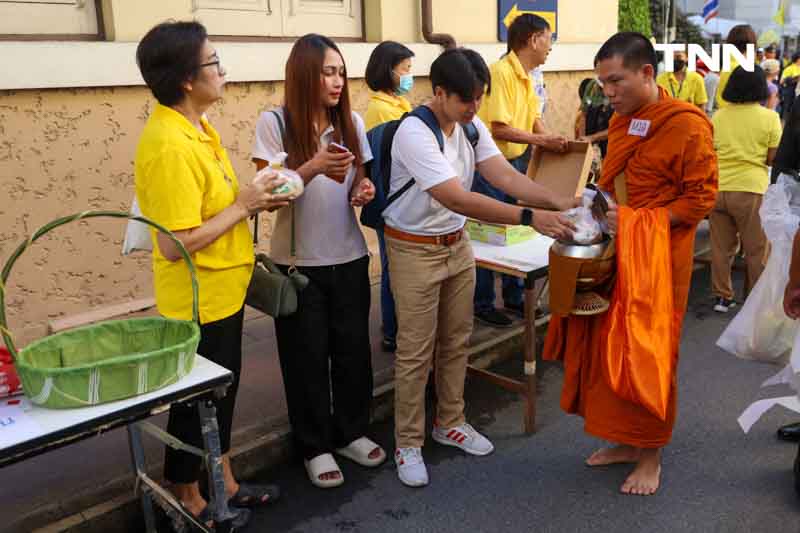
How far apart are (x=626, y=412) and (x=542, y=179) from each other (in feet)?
3.82

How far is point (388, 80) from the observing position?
4039mm

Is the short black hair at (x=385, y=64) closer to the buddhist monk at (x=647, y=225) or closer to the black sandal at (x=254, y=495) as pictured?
the buddhist monk at (x=647, y=225)

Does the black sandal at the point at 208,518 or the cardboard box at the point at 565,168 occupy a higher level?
the cardboard box at the point at 565,168

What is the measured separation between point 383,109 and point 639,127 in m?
1.68

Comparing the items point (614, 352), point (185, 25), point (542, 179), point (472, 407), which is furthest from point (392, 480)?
point (185, 25)

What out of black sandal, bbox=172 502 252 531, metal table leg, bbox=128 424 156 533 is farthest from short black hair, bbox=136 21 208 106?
black sandal, bbox=172 502 252 531

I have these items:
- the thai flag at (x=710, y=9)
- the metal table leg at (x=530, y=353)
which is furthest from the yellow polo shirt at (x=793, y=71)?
the metal table leg at (x=530, y=353)

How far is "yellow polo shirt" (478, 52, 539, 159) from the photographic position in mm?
4262

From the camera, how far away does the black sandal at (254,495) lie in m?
2.81

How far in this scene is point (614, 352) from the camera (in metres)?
2.67

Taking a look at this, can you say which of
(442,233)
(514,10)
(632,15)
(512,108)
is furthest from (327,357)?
(632,15)

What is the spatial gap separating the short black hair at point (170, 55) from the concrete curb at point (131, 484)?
60.0 inches

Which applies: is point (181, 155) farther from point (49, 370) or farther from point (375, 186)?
point (375, 186)

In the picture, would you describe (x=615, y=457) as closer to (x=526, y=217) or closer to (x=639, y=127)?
(x=526, y=217)
